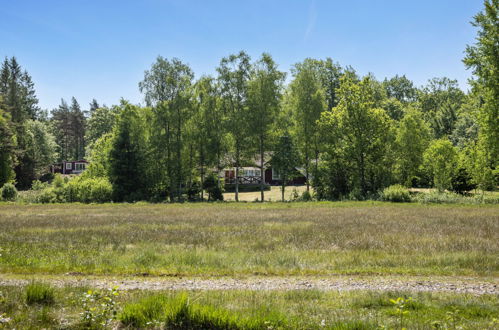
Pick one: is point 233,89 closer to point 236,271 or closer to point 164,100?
point 164,100

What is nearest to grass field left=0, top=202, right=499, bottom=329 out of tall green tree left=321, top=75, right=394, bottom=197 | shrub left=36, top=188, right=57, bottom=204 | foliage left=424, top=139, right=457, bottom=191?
tall green tree left=321, top=75, right=394, bottom=197

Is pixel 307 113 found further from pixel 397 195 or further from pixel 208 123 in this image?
pixel 397 195

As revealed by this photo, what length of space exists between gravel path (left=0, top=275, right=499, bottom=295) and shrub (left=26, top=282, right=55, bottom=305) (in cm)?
125

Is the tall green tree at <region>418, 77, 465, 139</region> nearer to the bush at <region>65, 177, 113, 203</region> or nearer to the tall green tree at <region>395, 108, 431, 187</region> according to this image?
the tall green tree at <region>395, 108, 431, 187</region>

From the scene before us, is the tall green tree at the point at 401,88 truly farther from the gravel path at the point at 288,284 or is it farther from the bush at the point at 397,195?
the gravel path at the point at 288,284

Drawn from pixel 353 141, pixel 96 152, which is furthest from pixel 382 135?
pixel 96 152

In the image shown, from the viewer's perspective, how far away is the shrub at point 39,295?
7.85 meters

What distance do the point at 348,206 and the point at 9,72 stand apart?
9074 centimetres

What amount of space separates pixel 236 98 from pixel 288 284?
4259 centimetres

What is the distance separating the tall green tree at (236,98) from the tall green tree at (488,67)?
26136 millimetres

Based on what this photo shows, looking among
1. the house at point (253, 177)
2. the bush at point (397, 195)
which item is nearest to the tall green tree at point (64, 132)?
the house at point (253, 177)

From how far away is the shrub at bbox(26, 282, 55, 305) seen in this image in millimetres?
7855

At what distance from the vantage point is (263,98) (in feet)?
155

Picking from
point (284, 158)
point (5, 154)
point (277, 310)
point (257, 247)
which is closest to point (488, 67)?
point (284, 158)
